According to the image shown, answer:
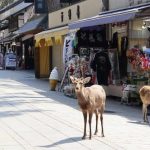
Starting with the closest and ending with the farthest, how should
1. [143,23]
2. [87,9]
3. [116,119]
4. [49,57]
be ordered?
1. [116,119]
2. [143,23]
3. [87,9]
4. [49,57]

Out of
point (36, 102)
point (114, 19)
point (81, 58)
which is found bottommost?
point (36, 102)

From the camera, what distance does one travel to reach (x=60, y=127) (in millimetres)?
12609

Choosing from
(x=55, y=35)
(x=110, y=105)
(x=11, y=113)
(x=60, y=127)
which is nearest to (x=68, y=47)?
(x=55, y=35)

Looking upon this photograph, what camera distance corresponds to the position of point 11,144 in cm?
1041

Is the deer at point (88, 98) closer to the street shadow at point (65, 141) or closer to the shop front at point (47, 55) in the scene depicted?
the street shadow at point (65, 141)

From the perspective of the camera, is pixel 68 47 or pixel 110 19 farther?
pixel 68 47

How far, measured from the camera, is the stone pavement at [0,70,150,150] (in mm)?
10391

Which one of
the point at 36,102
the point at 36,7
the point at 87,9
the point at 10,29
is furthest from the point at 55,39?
the point at 10,29

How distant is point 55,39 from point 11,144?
15.3 m

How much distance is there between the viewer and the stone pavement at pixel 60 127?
409 inches

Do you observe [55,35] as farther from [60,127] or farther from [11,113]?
[60,127]

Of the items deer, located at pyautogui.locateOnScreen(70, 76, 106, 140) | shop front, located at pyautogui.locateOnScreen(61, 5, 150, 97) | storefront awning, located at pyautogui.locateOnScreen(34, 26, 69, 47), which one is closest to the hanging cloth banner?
shop front, located at pyautogui.locateOnScreen(61, 5, 150, 97)

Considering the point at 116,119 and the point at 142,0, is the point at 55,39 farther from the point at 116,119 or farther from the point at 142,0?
the point at 116,119

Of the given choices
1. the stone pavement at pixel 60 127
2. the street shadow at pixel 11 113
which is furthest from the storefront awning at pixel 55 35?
the street shadow at pixel 11 113
